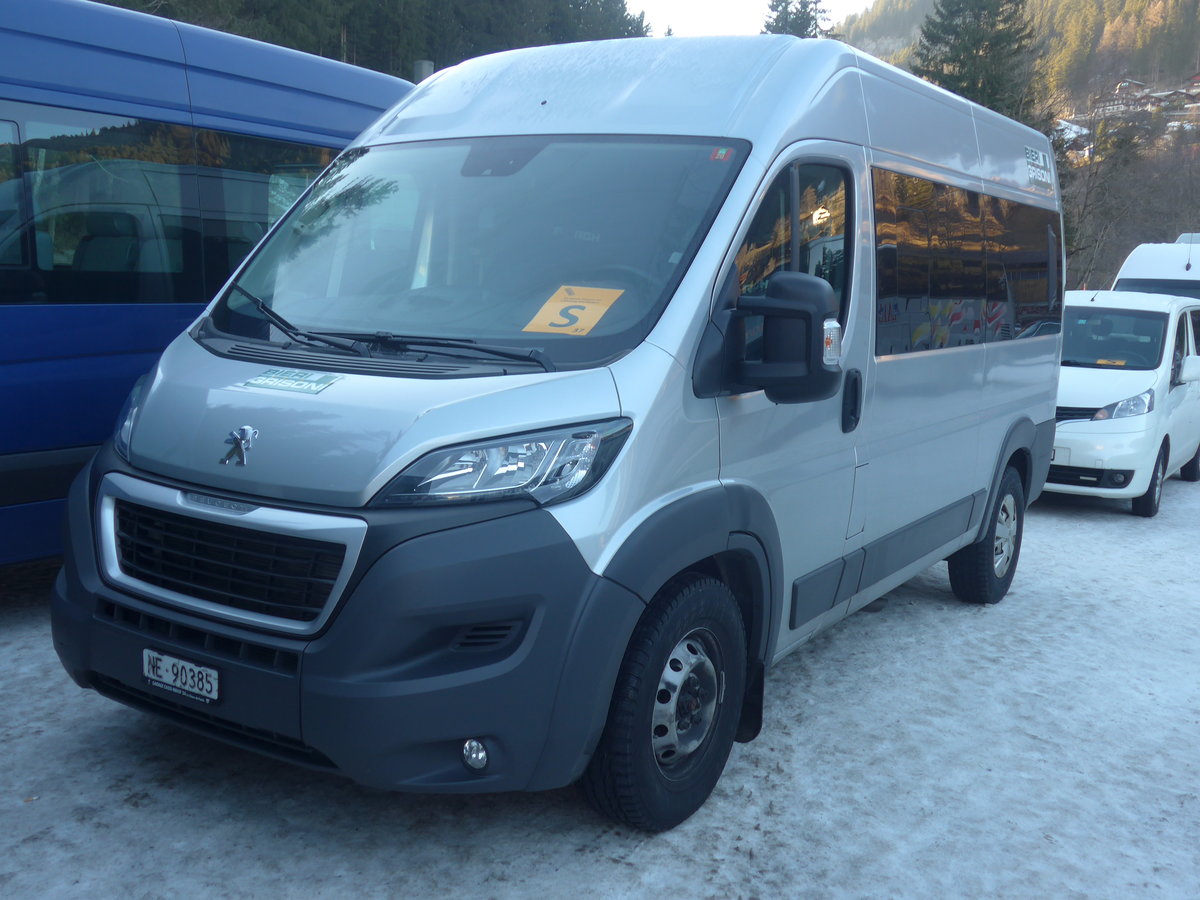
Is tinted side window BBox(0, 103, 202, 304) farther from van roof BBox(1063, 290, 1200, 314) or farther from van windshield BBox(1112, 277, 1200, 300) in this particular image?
van windshield BBox(1112, 277, 1200, 300)

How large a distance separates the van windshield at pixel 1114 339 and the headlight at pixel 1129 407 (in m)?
0.48

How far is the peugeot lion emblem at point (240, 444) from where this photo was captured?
3.21 metres

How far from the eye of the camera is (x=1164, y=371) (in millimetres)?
10133

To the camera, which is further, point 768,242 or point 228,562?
point 768,242

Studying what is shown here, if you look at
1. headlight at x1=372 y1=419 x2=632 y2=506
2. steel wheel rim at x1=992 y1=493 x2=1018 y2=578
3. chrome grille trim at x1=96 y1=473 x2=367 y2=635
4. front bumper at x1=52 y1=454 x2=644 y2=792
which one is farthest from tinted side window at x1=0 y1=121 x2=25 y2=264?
steel wheel rim at x1=992 y1=493 x2=1018 y2=578

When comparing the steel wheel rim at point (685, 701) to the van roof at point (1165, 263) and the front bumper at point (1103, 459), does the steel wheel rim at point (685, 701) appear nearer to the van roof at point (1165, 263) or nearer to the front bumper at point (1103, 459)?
the front bumper at point (1103, 459)

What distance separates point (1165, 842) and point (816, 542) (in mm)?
1427

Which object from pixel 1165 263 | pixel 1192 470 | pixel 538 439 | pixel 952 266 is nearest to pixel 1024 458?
pixel 952 266

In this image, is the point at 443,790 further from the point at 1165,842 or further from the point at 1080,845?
→ the point at 1165,842

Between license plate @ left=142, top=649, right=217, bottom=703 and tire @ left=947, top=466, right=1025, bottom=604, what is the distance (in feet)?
14.1

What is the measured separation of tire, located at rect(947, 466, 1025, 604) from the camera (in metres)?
6.36

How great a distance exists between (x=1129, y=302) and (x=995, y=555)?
5427 mm

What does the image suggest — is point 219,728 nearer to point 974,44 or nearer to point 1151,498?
point 1151,498

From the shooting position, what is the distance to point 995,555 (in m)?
6.61
